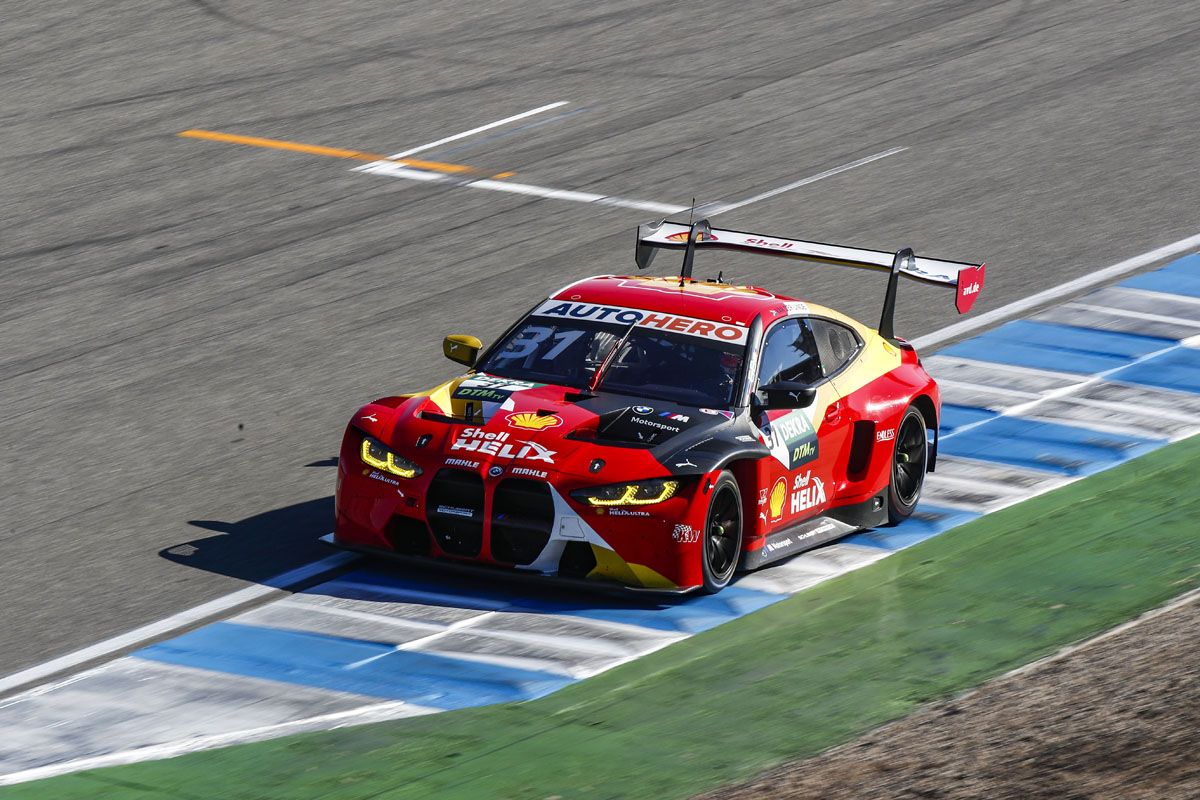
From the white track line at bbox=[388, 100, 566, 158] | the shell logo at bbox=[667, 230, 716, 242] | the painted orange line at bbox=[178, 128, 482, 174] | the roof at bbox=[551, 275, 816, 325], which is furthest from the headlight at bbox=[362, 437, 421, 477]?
the white track line at bbox=[388, 100, 566, 158]

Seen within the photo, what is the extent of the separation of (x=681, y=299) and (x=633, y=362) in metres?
0.60

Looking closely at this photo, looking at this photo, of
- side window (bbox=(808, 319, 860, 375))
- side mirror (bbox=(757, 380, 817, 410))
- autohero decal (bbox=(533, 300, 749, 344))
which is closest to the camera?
side mirror (bbox=(757, 380, 817, 410))

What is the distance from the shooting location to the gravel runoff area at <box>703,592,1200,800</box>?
7.61 metres

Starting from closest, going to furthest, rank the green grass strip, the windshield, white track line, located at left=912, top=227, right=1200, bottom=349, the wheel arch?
the green grass strip
the windshield
the wheel arch
white track line, located at left=912, top=227, right=1200, bottom=349

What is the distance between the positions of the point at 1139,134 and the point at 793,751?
1336 centimetres

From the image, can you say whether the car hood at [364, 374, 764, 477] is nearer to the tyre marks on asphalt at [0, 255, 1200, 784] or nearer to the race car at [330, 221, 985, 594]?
the race car at [330, 221, 985, 594]

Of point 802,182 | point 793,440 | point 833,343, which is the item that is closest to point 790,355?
point 833,343

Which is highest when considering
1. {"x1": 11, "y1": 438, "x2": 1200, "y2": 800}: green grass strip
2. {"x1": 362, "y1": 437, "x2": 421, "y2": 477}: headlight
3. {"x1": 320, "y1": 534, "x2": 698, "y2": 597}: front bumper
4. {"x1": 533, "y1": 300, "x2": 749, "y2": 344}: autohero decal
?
{"x1": 533, "y1": 300, "x2": 749, "y2": 344}: autohero decal

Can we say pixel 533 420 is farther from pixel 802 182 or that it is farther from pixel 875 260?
pixel 802 182

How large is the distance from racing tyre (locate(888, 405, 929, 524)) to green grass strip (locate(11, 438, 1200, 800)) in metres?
0.35

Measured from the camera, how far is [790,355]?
11.3 meters

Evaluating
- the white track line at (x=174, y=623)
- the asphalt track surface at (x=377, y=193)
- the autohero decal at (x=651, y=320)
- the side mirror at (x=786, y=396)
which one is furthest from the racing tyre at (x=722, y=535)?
the asphalt track surface at (x=377, y=193)

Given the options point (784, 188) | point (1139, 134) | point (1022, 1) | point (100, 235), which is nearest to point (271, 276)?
point (100, 235)

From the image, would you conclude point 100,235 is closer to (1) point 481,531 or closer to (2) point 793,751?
(1) point 481,531
